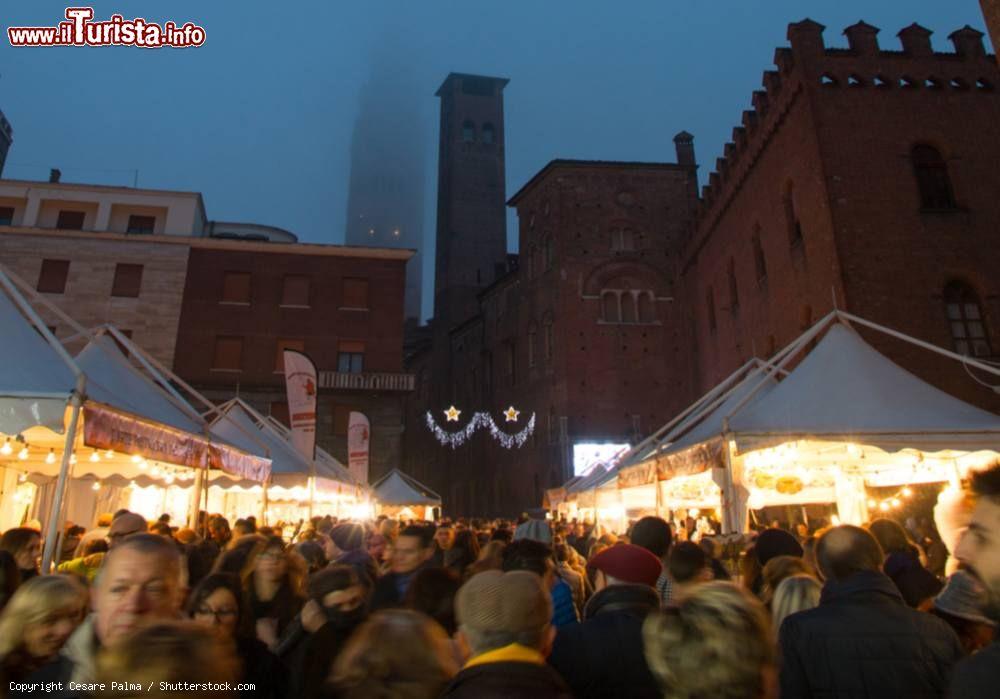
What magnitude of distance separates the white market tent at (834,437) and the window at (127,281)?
96.3ft

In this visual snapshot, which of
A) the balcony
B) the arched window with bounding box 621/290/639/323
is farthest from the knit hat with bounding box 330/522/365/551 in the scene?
the arched window with bounding box 621/290/639/323

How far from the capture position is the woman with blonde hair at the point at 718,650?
1892mm

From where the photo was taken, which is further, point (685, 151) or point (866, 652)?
point (685, 151)

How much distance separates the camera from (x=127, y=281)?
1296 inches

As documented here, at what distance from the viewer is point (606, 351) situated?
34812 millimetres

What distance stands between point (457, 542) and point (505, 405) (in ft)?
114

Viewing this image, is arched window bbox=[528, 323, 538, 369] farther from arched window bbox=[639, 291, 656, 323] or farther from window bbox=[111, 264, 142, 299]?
window bbox=[111, 264, 142, 299]

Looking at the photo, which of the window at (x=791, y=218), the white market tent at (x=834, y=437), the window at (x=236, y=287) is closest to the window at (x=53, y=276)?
the window at (x=236, y=287)

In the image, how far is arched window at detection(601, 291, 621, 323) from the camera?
35156 millimetres

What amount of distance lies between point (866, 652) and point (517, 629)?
1.45 metres

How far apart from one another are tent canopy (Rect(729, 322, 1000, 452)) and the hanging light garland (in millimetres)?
24886

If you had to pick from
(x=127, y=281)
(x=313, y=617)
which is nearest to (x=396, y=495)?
(x=127, y=281)

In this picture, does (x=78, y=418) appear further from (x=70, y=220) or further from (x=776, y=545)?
(x=70, y=220)

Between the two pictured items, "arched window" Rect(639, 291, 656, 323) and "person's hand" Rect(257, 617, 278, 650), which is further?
"arched window" Rect(639, 291, 656, 323)
